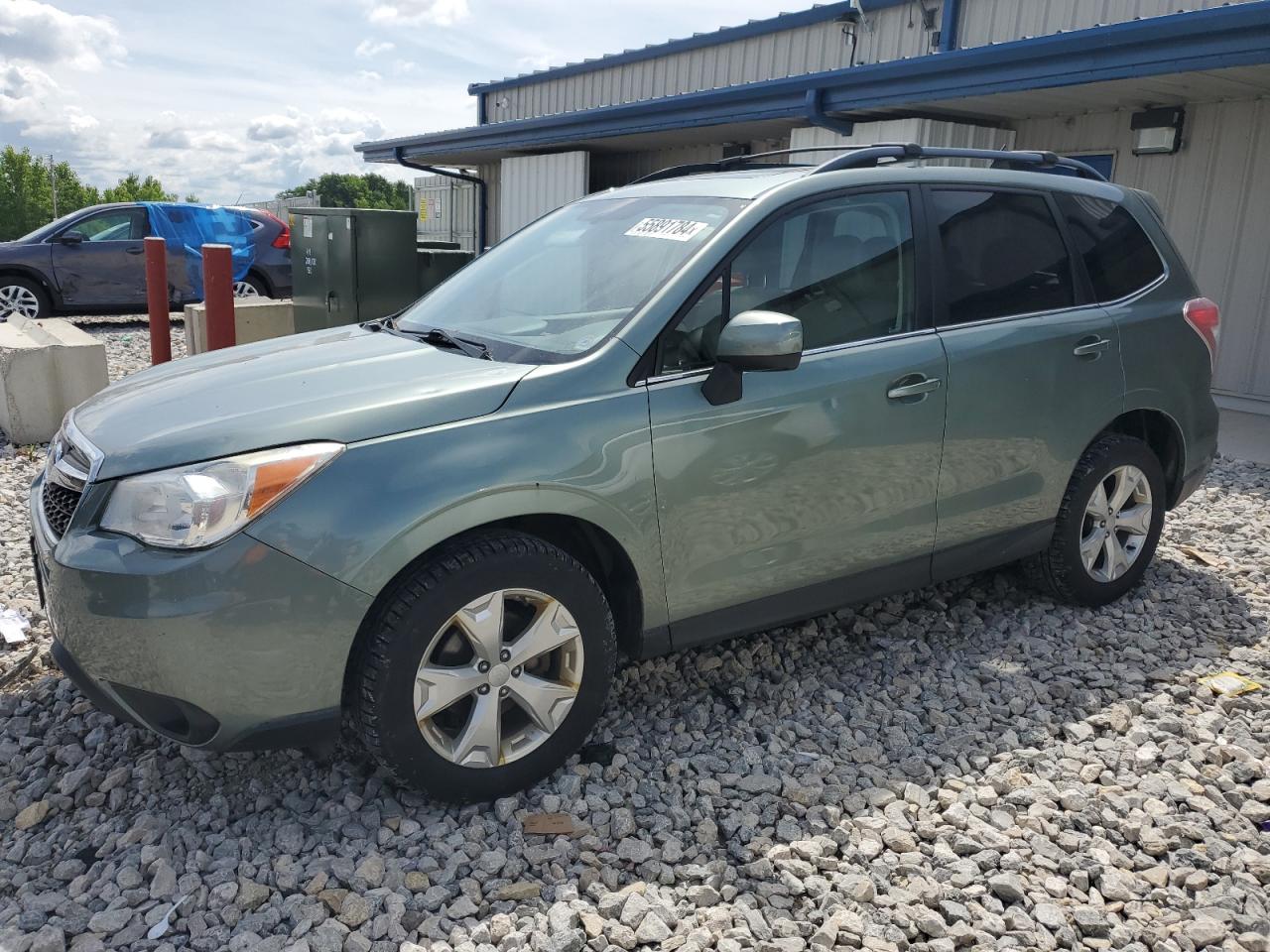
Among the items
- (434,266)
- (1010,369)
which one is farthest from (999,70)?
(1010,369)

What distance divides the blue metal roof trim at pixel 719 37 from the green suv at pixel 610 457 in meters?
9.31

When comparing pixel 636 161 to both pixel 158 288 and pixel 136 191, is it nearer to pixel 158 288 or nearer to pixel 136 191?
pixel 158 288

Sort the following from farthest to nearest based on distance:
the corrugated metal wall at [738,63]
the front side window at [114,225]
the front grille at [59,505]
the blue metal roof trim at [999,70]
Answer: the front side window at [114,225] < the corrugated metal wall at [738,63] < the blue metal roof trim at [999,70] < the front grille at [59,505]

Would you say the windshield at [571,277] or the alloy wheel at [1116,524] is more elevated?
the windshield at [571,277]

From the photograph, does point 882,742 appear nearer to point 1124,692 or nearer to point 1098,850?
point 1098,850

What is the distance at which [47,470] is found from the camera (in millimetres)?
3184

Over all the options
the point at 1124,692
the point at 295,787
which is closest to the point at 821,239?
the point at 1124,692

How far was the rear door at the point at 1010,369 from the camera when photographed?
3801 mm

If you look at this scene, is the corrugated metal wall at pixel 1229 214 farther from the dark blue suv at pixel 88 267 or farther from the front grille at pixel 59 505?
the dark blue suv at pixel 88 267

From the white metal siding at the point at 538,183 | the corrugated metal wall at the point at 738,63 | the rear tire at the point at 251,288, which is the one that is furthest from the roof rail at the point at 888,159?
the rear tire at the point at 251,288

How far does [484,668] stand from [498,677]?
0.17ft

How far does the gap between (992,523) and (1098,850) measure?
1416 mm

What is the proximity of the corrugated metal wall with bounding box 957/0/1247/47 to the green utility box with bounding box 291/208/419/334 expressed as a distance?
6.36 m

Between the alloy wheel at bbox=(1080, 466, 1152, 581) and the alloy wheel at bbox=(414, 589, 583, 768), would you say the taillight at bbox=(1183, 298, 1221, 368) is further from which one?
the alloy wheel at bbox=(414, 589, 583, 768)
